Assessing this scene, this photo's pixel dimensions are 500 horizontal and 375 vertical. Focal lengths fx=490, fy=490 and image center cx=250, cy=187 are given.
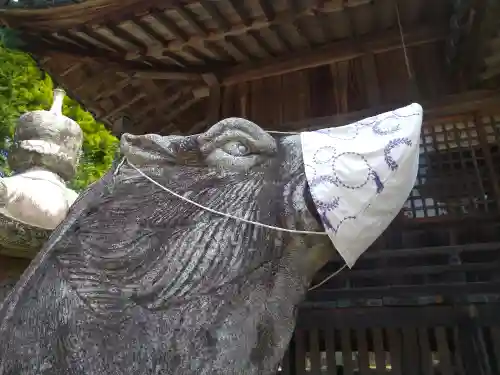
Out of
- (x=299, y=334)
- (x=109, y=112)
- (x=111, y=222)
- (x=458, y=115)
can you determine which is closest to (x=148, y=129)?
(x=109, y=112)

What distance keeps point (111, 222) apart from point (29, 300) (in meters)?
0.32

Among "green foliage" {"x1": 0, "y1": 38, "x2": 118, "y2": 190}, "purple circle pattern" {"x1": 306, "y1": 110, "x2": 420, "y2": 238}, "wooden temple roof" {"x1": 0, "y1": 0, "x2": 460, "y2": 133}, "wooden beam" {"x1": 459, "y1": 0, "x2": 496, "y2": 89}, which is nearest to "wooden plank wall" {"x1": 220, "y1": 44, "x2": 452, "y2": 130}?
"wooden temple roof" {"x1": 0, "y1": 0, "x2": 460, "y2": 133}

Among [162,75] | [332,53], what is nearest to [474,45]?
[332,53]

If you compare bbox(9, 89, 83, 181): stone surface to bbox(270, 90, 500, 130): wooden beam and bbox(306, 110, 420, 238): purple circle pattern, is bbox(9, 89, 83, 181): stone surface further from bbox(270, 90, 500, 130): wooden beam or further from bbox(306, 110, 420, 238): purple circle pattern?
bbox(270, 90, 500, 130): wooden beam

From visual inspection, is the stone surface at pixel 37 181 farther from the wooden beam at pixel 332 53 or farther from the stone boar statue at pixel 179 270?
the wooden beam at pixel 332 53

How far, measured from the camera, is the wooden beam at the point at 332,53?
12.2ft

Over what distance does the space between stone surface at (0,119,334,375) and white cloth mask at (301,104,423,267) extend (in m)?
0.06

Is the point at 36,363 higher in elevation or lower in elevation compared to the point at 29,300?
lower

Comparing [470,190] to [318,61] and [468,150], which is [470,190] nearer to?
[468,150]

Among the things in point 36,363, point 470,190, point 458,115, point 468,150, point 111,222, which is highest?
point 458,115

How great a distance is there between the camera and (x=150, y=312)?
1372mm

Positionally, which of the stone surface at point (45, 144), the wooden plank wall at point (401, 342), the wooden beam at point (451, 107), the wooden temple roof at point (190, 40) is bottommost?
the wooden plank wall at point (401, 342)

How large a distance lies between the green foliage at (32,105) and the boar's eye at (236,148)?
1730 mm

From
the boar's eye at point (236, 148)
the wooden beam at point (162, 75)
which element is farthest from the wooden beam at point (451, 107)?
the boar's eye at point (236, 148)
